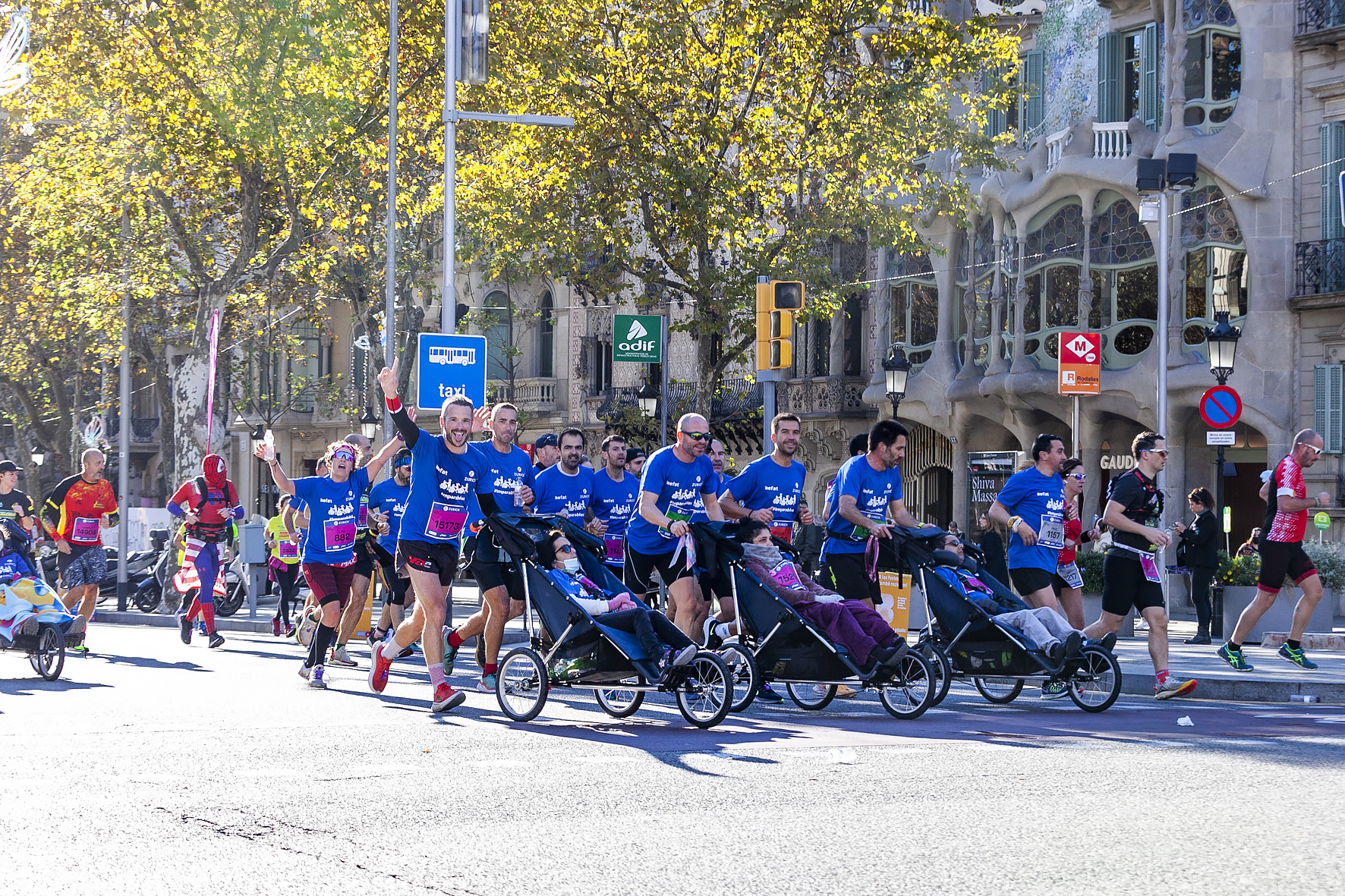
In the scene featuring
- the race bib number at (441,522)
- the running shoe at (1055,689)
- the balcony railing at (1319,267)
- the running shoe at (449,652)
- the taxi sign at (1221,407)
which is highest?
the balcony railing at (1319,267)

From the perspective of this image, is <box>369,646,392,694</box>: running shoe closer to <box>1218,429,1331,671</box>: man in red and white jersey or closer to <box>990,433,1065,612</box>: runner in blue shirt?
<box>990,433,1065,612</box>: runner in blue shirt

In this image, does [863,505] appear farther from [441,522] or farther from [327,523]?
[327,523]

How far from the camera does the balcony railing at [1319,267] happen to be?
96.2ft

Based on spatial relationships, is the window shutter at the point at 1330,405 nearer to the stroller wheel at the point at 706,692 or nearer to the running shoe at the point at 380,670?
the running shoe at the point at 380,670

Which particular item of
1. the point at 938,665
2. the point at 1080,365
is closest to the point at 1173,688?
the point at 938,665

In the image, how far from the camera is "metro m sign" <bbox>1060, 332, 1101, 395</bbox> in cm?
2647

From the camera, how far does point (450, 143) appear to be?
2280 centimetres

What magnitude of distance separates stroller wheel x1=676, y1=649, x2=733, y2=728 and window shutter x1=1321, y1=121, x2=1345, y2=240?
22.1 metres

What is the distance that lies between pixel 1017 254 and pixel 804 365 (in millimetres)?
8240

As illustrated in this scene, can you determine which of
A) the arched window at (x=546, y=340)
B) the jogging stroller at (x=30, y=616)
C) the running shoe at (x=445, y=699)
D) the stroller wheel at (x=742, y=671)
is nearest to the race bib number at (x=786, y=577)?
the stroller wheel at (x=742, y=671)

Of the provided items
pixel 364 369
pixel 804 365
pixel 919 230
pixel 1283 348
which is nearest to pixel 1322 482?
pixel 1283 348

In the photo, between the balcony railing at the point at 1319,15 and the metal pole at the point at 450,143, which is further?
the balcony railing at the point at 1319,15

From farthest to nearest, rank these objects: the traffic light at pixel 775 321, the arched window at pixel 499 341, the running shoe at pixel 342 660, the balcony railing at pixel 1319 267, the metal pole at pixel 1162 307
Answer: the arched window at pixel 499 341 → the balcony railing at pixel 1319 267 → the metal pole at pixel 1162 307 → the traffic light at pixel 775 321 → the running shoe at pixel 342 660

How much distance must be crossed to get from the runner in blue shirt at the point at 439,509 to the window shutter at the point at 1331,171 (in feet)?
72.1
